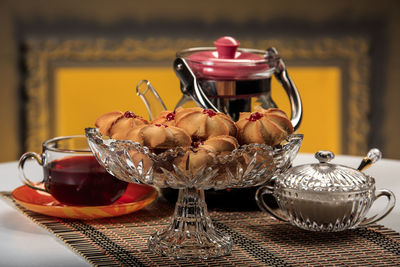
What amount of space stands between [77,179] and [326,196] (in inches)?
12.7

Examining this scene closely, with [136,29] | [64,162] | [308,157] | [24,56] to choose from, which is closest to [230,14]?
[136,29]

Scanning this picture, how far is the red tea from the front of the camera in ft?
2.81

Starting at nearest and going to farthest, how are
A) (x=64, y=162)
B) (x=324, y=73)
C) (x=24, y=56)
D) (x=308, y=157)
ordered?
(x=64, y=162) < (x=308, y=157) < (x=24, y=56) < (x=324, y=73)

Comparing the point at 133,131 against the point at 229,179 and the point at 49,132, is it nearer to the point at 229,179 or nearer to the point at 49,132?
the point at 229,179

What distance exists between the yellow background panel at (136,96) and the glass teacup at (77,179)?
1.36 meters

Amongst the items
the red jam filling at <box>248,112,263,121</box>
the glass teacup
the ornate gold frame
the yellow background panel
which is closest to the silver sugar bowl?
the red jam filling at <box>248,112,263,121</box>

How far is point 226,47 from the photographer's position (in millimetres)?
979

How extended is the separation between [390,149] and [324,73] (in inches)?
15.1

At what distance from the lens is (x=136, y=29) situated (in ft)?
7.54

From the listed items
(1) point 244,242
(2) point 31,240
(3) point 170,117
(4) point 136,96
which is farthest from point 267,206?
(4) point 136,96

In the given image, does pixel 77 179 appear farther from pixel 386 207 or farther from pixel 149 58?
pixel 149 58

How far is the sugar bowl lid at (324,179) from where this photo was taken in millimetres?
771

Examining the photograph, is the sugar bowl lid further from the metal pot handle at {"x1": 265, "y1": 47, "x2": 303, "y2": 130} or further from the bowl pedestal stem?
the metal pot handle at {"x1": 265, "y1": 47, "x2": 303, "y2": 130}

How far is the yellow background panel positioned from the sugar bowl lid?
142 cm
